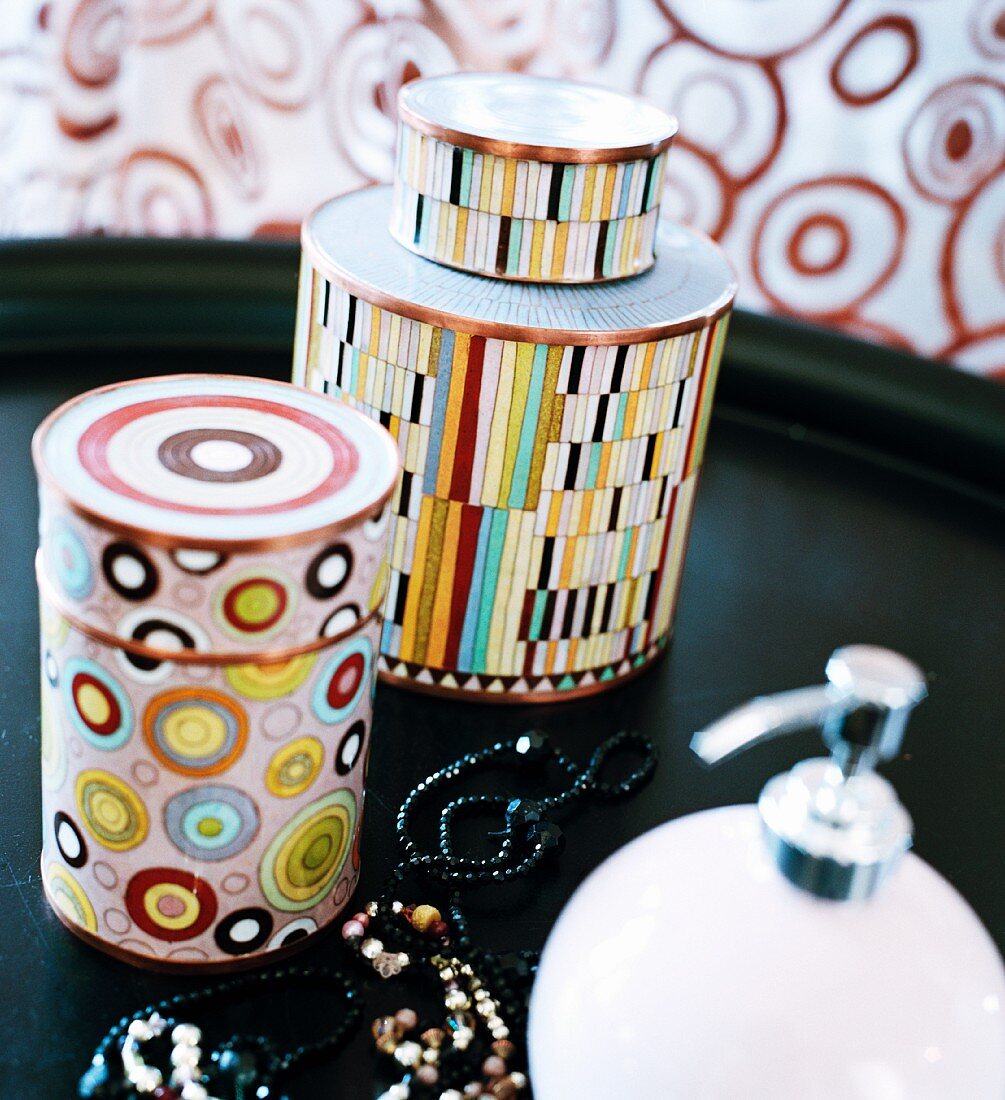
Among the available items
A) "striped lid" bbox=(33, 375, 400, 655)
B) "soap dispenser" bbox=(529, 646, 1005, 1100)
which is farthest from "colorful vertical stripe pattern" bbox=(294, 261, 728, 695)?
"soap dispenser" bbox=(529, 646, 1005, 1100)

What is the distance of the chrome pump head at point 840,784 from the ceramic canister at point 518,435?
23 cm

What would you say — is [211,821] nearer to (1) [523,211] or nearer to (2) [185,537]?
(2) [185,537]

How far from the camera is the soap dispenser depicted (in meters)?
0.36

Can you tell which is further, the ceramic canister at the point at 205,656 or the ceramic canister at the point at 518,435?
the ceramic canister at the point at 518,435

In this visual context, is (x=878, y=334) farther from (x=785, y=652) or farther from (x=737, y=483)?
(x=785, y=652)

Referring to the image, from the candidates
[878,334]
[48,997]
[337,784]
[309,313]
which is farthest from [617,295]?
[878,334]

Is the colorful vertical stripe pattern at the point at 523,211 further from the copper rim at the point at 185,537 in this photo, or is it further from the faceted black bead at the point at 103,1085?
the faceted black bead at the point at 103,1085

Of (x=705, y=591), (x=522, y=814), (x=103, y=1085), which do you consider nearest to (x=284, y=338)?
(x=705, y=591)

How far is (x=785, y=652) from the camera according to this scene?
0.70 meters

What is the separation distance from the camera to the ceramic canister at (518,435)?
1.89 ft

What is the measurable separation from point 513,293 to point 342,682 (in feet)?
0.67

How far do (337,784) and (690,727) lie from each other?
0.70 ft

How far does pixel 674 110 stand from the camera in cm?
102

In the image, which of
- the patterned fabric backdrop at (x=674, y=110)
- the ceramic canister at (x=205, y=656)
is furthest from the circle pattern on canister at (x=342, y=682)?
the patterned fabric backdrop at (x=674, y=110)
